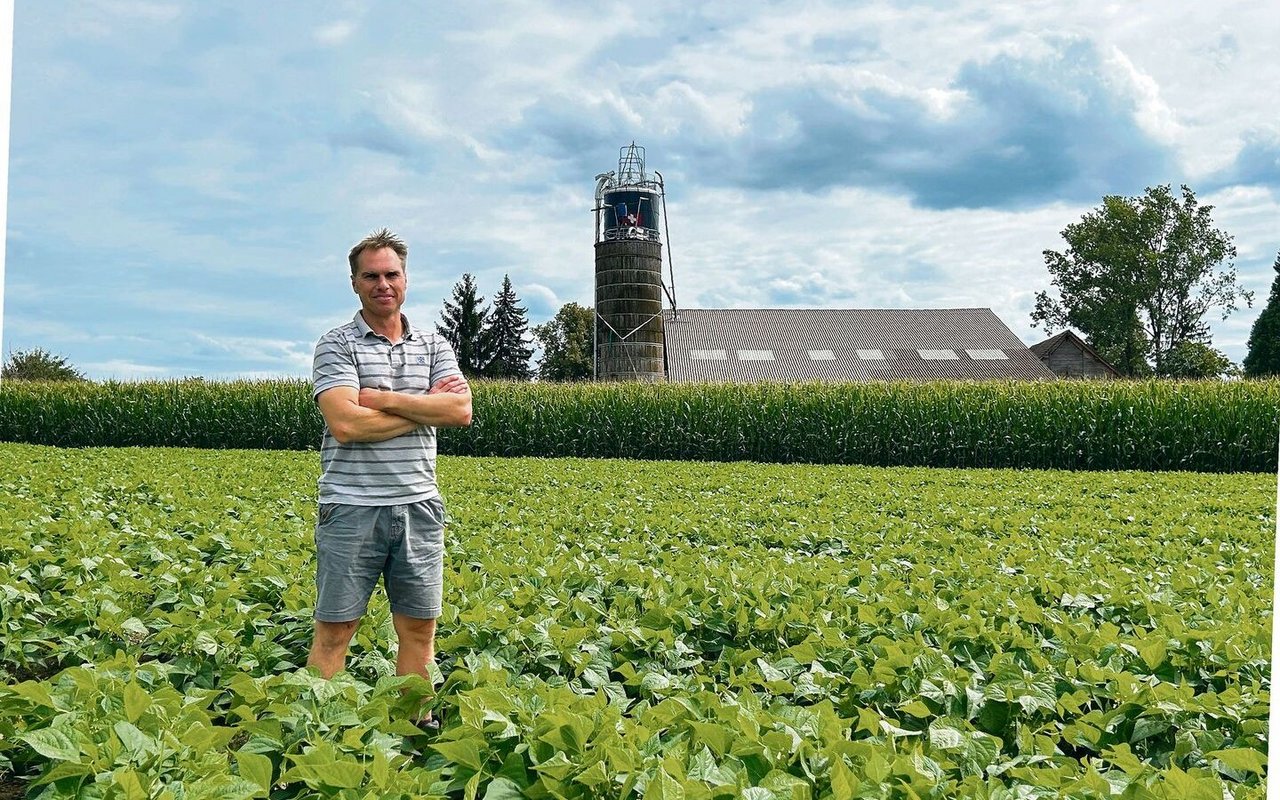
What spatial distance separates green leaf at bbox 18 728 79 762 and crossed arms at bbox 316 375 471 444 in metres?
1.28

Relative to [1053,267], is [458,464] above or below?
below

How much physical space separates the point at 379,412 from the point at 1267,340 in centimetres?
4925

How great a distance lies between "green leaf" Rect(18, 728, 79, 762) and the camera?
257 cm

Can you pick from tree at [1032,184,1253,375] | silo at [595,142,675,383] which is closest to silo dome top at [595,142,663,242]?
silo at [595,142,675,383]

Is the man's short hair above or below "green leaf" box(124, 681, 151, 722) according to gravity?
above

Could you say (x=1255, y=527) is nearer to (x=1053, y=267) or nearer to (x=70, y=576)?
(x=70, y=576)

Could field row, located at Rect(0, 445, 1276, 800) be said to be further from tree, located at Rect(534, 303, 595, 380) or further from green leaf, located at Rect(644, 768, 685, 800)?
tree, located at Rect(534, 303, 595, 380)

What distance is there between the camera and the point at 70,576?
17.7 ft

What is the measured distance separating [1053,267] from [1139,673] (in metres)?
44.4

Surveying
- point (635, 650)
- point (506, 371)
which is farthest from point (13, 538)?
point (506, 371)

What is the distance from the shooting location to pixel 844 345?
3488 cm

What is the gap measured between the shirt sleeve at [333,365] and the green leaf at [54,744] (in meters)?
1.38

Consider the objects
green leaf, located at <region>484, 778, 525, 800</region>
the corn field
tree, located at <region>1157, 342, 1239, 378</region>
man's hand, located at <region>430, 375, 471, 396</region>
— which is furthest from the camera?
tree, located at <region>1157, 342, 1239, 378</region>

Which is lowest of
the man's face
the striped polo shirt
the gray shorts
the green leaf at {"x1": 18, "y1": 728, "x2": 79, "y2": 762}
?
the green leaf at {"x1": 18, "y1": 728, "x2": 79, "y2": 762}
